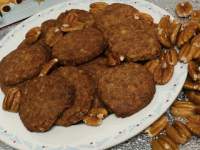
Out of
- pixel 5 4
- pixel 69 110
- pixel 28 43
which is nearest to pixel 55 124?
pixel 69 110

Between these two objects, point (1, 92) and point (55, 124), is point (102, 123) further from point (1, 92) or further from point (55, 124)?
point (1, 92)

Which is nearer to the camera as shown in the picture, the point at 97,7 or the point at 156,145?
the point at 156,145

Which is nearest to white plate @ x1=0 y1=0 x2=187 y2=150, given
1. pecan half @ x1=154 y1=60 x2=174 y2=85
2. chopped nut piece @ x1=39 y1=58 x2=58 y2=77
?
pecan half @ x1=154 y1=60 x2=174 y2=85

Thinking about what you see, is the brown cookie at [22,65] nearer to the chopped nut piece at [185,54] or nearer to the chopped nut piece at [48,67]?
the chopped nut piece at [48,67]

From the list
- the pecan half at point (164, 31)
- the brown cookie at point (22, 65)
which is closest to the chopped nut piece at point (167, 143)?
the pecan half at point (164, 31)

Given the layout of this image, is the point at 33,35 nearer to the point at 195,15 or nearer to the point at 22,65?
the point at 22,65

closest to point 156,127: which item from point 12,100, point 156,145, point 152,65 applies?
point 156,145
